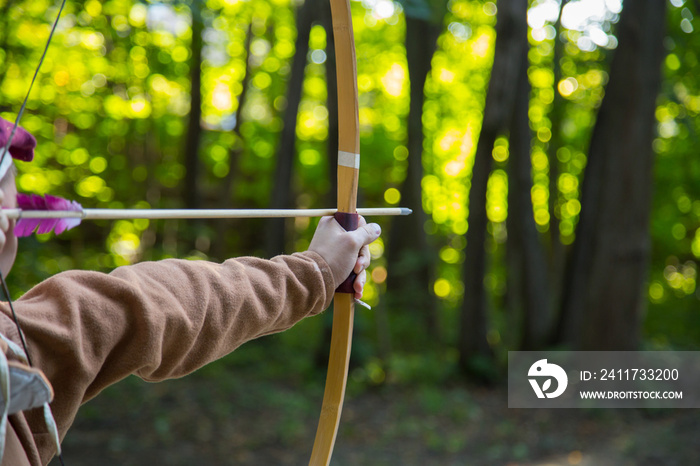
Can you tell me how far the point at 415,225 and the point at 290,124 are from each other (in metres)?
2.77

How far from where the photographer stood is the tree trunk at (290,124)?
18.2 ft

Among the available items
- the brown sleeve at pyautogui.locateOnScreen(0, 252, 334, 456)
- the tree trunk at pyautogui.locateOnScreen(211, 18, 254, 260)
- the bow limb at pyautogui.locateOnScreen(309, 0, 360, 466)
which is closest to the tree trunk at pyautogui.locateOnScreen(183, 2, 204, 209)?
the tree trunk at pyautogui.locateOnScreen(211, 18, 254, 260)

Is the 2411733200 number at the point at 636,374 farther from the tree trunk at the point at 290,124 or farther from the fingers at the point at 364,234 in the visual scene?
the fingers at the point at 364,234

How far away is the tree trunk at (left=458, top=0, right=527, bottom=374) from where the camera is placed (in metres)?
4.57

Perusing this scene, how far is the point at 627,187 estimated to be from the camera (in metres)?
4.29

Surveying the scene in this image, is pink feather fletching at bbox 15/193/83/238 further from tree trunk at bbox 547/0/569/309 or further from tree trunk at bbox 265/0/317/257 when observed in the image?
tree trunk at bbox 547/0/569/309

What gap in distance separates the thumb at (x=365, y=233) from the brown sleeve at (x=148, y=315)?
0.13 m

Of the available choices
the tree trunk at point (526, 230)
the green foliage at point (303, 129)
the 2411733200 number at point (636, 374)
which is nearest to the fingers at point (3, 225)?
the green foliage at point (303, 129)

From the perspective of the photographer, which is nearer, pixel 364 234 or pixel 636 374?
pixel 364 234

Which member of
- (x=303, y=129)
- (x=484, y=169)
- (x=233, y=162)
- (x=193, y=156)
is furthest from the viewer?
(x=303, y=129)

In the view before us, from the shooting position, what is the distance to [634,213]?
4.23 metres

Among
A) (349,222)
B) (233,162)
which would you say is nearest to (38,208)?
(349,222)

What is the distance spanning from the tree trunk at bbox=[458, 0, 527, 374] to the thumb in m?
3.52

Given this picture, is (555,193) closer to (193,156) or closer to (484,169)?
(484,169)
